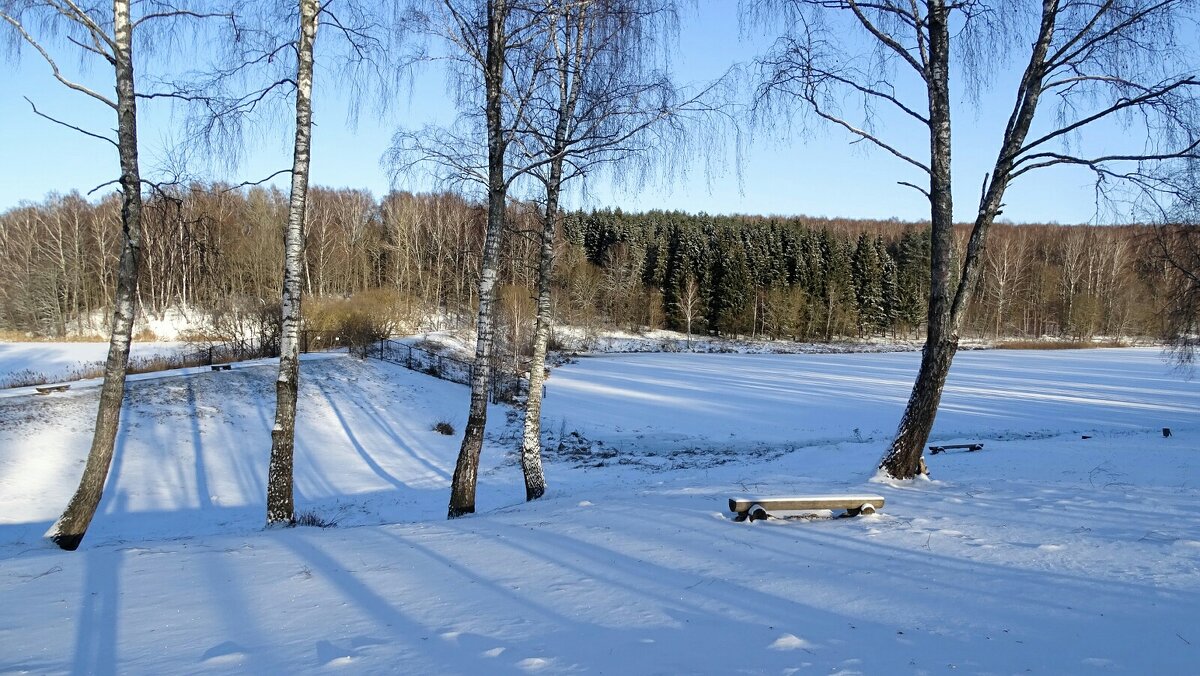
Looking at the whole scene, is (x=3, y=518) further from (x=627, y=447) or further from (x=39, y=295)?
(x=39, y=295)

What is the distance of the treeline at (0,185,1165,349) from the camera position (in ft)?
136

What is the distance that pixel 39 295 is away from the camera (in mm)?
42562

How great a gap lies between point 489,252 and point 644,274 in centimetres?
5868

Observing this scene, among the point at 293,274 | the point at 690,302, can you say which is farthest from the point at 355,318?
the point at 690,302

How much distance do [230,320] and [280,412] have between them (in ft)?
74.2

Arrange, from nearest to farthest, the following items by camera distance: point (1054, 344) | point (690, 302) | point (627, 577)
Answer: point (627, 577)
point (690, 302)
point (1054, 344)

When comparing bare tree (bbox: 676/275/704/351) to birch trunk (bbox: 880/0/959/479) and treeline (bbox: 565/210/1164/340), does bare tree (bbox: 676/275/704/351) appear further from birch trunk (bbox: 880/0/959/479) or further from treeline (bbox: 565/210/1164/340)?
birch trunk (bbox: 880/0/959/479)

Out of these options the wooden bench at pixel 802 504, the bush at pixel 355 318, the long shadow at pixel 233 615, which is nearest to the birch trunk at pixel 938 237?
the wooden bench at pixel 802 504

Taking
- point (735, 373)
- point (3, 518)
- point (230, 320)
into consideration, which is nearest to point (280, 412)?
point (3, 518)

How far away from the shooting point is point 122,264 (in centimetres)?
743

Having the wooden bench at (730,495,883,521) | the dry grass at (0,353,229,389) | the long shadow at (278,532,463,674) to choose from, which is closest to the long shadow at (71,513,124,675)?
the long shadow at (278,532,463,674)

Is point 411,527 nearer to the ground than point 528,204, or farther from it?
nearer to the ground

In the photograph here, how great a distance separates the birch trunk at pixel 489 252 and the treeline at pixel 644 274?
928 inches

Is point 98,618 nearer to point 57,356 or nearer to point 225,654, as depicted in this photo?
point 225,654
